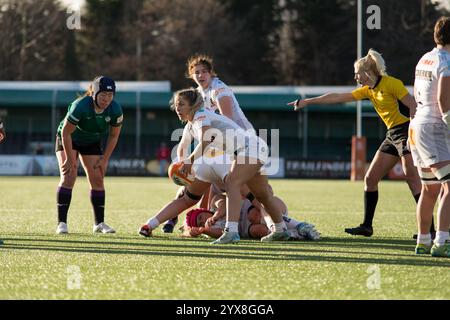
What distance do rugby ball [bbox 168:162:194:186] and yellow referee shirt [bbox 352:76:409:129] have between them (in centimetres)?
203

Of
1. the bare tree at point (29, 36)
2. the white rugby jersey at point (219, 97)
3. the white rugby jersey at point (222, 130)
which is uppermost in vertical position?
the bare tree at point (29, 36)

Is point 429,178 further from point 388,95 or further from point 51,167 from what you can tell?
point 51,167

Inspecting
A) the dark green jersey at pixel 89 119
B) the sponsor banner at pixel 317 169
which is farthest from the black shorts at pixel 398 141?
the sponsor banner at pixel 317 169

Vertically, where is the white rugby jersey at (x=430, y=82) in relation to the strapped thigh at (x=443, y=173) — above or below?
above

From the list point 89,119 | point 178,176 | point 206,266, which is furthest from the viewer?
point 89,119

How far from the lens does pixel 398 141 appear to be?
1020 cm

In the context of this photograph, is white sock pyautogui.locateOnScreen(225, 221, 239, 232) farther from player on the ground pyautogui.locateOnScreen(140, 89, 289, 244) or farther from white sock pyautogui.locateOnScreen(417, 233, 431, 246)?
white sock pyautogui.locateOnScreen(417, 233, 431, 246)

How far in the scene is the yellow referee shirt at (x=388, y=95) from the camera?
10.0m

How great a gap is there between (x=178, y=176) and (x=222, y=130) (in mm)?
836

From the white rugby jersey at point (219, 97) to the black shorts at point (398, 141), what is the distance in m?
1.78

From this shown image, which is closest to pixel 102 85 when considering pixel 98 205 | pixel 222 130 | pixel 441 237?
pixel 98 205

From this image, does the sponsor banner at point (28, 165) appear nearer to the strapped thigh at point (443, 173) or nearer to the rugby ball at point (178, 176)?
the rugby ball at point (178, 176)

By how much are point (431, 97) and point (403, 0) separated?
125 ft
